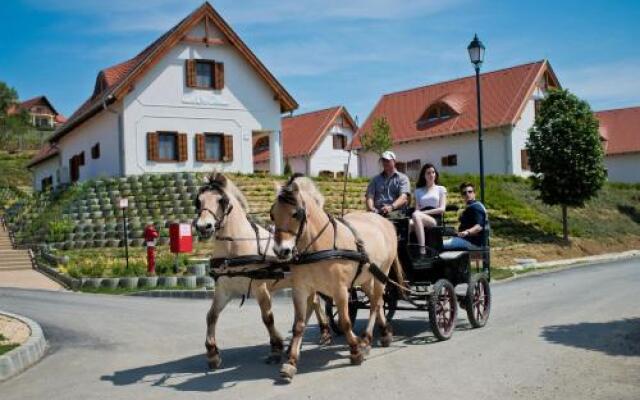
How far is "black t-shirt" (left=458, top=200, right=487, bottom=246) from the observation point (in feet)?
35.7

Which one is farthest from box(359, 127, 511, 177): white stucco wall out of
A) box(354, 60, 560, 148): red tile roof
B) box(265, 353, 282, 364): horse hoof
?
box(265, 353, 282, 364): horse hoof

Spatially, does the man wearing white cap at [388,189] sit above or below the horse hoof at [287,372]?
above

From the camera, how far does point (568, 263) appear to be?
24391 millimetres

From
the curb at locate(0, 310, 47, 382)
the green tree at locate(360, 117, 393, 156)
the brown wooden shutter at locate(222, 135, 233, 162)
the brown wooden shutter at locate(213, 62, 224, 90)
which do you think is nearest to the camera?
the curb at locate(0, 310, 47, 382)

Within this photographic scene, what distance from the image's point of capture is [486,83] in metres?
46.7

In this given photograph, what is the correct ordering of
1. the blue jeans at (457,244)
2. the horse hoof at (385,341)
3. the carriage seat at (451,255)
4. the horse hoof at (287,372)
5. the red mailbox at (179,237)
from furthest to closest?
the red mailbox at (179,237), the blue jeans at (457,244), the carriage seat at (451,255), the horse hoof at (385,341), the horse hoof at (287,372)

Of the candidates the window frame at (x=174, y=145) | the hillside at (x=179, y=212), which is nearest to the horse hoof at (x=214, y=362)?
the hillside at (x=179, y=212)

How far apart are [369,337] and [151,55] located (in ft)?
81.9

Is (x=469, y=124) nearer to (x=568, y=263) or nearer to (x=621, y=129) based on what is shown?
(x=621, y=129)

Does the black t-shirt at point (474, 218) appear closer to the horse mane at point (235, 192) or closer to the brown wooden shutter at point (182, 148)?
the horse mane at point (235, 192)

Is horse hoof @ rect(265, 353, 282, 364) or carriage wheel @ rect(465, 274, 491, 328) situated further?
carriage wheel @ rect(465, 274, 491, 328)

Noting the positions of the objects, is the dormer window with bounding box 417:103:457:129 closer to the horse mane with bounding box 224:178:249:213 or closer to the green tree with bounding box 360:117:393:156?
the green tree with bounding box 360:117:393:156

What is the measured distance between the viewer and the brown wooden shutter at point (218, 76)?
3294 centimetres

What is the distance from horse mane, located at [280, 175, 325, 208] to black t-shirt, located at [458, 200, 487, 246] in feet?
12.7
